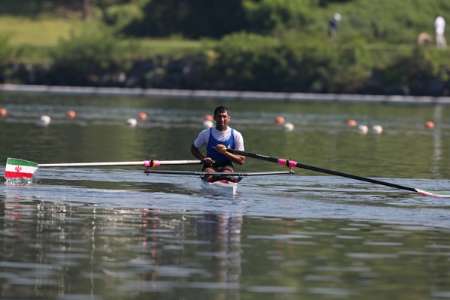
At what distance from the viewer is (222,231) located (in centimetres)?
2252

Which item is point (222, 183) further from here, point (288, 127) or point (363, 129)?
point (288, 127)

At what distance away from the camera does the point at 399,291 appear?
17703 millimetres

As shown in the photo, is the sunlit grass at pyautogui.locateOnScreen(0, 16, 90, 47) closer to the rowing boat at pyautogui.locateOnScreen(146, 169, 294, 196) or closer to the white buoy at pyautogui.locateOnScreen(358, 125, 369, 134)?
the white buoy at pyautogui.locateOnScreen(358, 125, 369, 134)

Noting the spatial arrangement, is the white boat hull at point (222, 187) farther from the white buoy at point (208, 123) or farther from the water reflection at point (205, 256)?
the white buoy at point (208, 123)

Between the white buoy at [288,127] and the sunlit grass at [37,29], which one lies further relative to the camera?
the sunlit grass at [37,29]

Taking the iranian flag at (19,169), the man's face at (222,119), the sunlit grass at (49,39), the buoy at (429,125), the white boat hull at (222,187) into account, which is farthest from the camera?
the sunlit grass at (49,39)

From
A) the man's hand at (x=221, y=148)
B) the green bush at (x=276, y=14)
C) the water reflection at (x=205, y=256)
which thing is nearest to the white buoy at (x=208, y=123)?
the man's hand at (x=221, y=148)

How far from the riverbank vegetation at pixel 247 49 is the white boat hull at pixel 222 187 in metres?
62.7

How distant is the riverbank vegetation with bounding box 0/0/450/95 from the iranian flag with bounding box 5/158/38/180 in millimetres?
62562

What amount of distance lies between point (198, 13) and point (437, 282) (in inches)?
3288

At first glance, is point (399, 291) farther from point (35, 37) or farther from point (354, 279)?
point (35, 37)

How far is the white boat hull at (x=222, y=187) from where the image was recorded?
28094mm

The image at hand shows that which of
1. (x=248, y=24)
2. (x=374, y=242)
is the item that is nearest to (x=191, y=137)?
(x=374, y=242)

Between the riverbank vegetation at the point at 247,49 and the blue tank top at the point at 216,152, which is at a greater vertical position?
the riverbank vegetation at the point at 247,49
